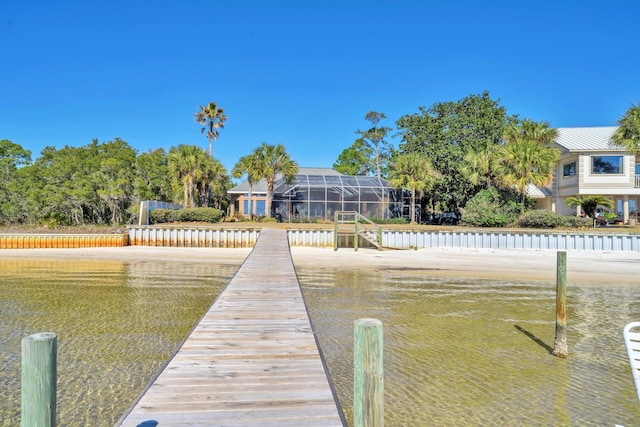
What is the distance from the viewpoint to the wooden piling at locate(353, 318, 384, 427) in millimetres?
2941

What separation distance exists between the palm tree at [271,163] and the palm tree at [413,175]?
787cm

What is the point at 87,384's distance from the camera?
5.85 meters

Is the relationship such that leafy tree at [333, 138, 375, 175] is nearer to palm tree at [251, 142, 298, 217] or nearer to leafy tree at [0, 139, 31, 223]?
palm tree at [251, 142, 298, 217]

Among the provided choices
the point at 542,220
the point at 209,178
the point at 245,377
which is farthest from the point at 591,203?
the point at 245,377

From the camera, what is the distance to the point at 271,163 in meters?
32.2

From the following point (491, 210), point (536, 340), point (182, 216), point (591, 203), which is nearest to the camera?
point (536, 340)

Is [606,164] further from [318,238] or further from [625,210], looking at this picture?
[318,238]

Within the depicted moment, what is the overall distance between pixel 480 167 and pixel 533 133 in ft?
14.1

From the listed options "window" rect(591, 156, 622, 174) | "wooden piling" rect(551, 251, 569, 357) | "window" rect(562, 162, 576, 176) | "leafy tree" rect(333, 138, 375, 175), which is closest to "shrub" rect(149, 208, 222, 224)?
"wooden piling" rect(551, 251, 569, 357)

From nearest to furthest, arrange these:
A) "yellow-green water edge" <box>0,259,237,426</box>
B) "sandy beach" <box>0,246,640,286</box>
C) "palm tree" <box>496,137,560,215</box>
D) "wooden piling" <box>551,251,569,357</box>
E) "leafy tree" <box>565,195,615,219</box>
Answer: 1. "yellow-green water edge" <box>0,259,237,426</box>
2. "wooden piling" <box>551,251,569,357</box>
3. "sandy beach" <box>0,246,640,286</box>
4. "leafy tree" <box>565,195,615,219</box>
5. "palm tree" <box>496,137,560,215</box>

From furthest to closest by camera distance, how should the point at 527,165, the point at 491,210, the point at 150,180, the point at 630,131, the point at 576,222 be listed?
the point at 150,180 → the point at 491,210 → the point at 527,165 → the point at 576,222 → the point at 630,131

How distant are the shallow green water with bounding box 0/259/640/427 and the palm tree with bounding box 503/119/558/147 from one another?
1915cm

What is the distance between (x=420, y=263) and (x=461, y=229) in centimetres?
800

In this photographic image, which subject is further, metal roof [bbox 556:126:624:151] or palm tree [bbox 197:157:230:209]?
palm tree [bbox 197:157:230:209]
